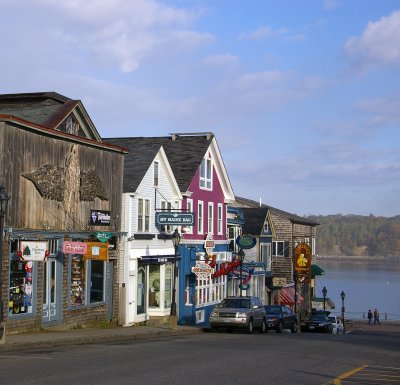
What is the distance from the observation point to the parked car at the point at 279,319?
38.8m

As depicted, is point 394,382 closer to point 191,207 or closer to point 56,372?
point 56,372

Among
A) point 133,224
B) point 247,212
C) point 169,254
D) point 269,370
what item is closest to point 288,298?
point 247,212

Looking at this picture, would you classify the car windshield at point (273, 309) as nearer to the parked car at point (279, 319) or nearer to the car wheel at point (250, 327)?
the parked car at point (279, 319)

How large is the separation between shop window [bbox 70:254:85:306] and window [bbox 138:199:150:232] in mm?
5964

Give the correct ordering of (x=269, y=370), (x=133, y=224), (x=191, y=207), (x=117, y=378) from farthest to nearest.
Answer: (x=191, y=207)
(x=133, y=224)
(x=269, y=370)
(x=117, y=378)

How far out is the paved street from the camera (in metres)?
14.5

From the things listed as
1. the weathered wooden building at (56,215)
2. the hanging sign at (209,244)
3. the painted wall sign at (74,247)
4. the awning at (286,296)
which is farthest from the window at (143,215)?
the awning at (286,296)

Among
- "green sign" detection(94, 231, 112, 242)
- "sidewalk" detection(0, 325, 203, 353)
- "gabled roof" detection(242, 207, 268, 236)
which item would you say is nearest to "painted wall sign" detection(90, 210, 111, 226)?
"green sign" detection(94, 231, 112, 242)

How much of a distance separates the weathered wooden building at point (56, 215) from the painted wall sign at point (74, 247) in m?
0.04

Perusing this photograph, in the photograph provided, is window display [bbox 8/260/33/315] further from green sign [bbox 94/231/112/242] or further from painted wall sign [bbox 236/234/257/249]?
painted wall sign [bbox 236/234/257/249]

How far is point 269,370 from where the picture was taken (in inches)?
649

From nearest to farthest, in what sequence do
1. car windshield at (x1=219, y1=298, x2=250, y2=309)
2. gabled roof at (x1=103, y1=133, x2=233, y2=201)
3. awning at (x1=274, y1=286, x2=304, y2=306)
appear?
car windshield at (x1=219, y1=298, x2=250, y2=309) < gabled roof at (x1=103, y1=133, x2=233, y2=201) < awning at (x1=274, y1=286, x2=304, y2=306)

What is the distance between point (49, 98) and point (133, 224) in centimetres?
709

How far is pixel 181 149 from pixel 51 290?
60.9ft
